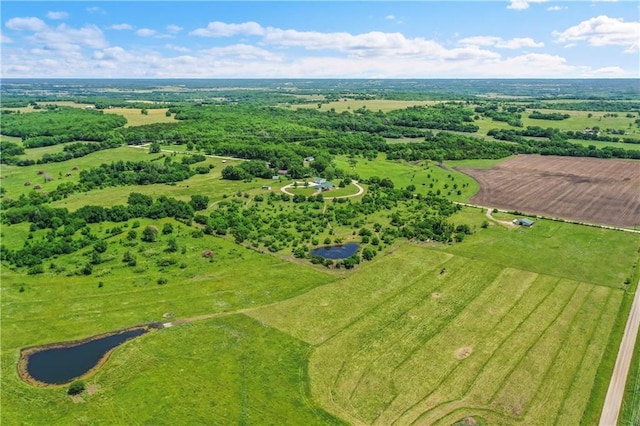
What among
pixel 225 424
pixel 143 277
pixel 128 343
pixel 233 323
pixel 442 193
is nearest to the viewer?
pixel 225 424

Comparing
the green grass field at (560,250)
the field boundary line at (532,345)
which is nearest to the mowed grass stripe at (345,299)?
the green grass field at (560,250)

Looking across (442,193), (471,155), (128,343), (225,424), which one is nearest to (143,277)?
(128,343)

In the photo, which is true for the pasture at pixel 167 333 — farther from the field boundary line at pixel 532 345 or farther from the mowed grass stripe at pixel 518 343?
the field boundary line at pixel 532 345

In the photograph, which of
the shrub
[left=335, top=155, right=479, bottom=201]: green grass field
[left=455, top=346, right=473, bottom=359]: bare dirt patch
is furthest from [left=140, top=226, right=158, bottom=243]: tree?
→ [left=335, top=155, right=479, bottom=201]: green grass field

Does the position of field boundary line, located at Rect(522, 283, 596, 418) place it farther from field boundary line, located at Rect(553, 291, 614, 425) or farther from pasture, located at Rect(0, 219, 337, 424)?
pasture, located at Rect(0, 219, 337, 424)

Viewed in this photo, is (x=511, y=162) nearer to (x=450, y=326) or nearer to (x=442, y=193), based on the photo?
(x=442, y=193)

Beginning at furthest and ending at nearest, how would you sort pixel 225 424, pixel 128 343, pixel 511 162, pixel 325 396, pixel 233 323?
pixel 511 162
pixel 233 323
pixel 128 343
pixel 325 396
pixel 225 424

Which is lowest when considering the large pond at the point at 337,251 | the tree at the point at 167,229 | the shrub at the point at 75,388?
the shrub at the point at 75,388
